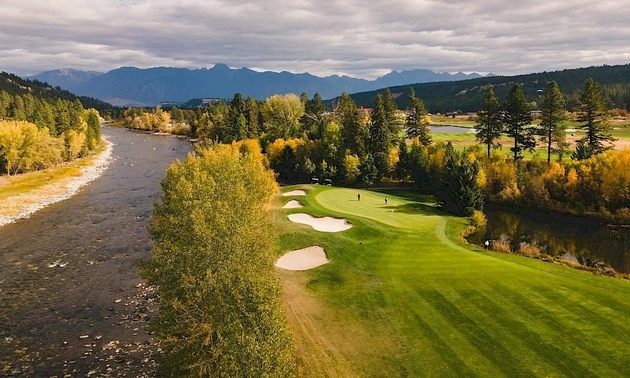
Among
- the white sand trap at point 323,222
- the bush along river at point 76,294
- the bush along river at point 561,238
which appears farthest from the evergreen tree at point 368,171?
the bush along river at point 76,294

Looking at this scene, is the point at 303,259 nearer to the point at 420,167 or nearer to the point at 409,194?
the point at 409,194

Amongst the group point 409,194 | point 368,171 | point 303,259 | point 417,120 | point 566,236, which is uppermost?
point 417,120

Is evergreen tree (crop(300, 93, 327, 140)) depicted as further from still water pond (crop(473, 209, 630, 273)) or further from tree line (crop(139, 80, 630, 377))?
still water pond (crop(473, 209, 630, 273))

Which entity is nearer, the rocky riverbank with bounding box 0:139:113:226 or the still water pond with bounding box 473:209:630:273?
the still water pond with bounding box 473:209:630:273

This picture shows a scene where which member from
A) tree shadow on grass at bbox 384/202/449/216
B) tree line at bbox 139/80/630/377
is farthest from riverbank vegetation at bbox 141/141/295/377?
tree shadow on grass at bbox 384/202/449/216

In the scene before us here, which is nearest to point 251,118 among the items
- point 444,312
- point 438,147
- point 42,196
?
point 438,147

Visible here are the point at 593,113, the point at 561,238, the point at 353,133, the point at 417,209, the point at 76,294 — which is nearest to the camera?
the point at 76,294

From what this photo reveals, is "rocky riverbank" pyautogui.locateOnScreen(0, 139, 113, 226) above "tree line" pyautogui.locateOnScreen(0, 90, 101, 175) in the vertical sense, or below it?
below
